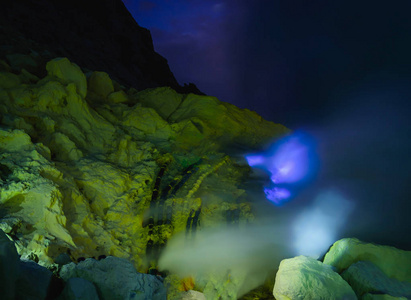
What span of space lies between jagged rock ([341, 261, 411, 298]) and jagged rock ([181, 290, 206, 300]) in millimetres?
2619

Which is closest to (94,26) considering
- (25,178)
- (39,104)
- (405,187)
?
(39,104)

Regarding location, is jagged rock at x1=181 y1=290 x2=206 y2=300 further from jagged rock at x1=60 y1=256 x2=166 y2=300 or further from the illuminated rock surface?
the illuminated rock surface

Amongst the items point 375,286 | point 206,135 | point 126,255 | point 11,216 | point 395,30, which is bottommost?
point 126,255

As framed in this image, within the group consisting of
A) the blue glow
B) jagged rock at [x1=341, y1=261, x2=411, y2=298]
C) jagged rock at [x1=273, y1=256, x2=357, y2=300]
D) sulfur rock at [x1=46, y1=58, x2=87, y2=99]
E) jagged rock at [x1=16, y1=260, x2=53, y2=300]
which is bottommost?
jagged rock at [x1=273, y1=256, x2=357, y2=300]

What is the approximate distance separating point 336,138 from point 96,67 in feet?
42.6

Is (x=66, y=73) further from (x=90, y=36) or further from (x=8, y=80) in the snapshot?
(x=90, y=36)

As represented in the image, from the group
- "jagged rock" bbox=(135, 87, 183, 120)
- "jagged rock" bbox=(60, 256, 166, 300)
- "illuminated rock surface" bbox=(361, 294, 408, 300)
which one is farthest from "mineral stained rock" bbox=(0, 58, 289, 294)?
"illuminated rock surface" bbox=(361, 294, 408, 300)

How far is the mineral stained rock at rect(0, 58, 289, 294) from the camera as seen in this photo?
349 centimetres

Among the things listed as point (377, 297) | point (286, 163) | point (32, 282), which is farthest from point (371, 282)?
point (286, 163)

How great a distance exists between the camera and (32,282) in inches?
71.9

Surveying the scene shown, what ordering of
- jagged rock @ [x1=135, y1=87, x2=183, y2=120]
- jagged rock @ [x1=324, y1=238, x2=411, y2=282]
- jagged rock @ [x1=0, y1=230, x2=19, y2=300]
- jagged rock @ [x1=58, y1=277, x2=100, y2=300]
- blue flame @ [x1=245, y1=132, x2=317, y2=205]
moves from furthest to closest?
1. jagged rock @ [x1=135, y1=87, x2=183, y2=120]
2. blue flame @ [x1=245, y1=132, x2=317, y2=205]
3. jagged rock @ [x1=324, y1=238, x2=411, y2=282]
4. jagged rock @ [x1=58, y1=277, x2=100, y2=300]
5. jagged rock @ [x1=0, y1=230, x2=19, y2=300]

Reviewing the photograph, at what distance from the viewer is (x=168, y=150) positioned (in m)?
6.60

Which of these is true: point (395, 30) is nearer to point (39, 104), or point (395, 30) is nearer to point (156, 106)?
point (156, 106)

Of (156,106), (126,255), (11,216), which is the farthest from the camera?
(156,106)
